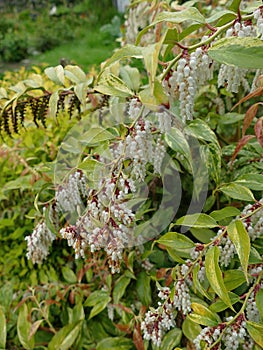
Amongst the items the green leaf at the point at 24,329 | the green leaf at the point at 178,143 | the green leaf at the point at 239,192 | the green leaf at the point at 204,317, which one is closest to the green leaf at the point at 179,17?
the green leaf at the point at 178,143

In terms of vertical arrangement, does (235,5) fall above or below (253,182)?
above

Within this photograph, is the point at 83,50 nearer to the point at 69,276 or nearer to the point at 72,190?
the point at 69,276

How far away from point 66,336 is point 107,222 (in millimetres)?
818

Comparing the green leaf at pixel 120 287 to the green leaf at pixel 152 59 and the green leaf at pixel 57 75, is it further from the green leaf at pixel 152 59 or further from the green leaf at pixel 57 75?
the green leaf at pixel 152 59

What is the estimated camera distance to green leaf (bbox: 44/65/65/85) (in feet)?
4.00

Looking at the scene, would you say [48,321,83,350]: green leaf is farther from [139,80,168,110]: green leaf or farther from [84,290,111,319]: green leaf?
[139,80,168,110]: green leaf

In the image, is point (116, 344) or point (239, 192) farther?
point (116, 344)

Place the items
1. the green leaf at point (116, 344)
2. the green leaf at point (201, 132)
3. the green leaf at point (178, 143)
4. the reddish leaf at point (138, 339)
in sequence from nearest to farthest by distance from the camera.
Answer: the green leaf at point (178, 143) → the green leaf at point (201, 132) → the reddish leaf at point (138, 339) → the green leaf at point (116, 344)

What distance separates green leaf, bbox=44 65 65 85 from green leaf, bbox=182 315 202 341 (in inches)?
27.6

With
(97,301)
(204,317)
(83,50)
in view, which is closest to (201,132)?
(204,317)

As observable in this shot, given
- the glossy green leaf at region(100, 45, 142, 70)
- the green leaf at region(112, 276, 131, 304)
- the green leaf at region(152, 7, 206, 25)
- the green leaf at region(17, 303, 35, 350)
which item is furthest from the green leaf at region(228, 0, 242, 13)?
the green leaf at region(17, 303, 35, 350)

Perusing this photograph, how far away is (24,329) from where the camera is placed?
5.37 feet

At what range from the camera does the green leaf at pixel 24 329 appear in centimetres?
161

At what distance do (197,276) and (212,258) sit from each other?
0.15 metres
